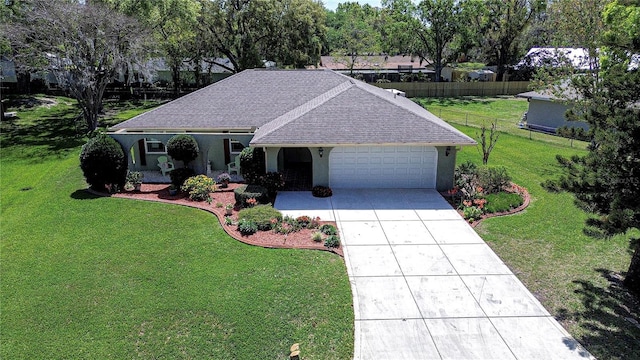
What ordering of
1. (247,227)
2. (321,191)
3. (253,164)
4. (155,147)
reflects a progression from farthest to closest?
(155,147) < (253,164) < (321,191) < (247,227)

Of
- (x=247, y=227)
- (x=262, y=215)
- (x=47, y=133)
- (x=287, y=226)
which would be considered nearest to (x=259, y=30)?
(x=47, y=133)

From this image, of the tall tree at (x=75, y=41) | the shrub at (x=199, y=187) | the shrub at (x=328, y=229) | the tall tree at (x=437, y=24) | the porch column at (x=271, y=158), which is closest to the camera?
the shrub at (x=328, y=229)

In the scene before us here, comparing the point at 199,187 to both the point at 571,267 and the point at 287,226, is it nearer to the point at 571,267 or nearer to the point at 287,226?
the point at 287,226

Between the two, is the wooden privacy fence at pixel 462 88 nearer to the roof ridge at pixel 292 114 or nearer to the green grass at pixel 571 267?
the roof ridge at pixel 292 114

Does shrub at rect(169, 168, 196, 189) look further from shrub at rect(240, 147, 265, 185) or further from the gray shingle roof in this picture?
the gray shingle roof

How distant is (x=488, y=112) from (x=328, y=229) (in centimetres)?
3096

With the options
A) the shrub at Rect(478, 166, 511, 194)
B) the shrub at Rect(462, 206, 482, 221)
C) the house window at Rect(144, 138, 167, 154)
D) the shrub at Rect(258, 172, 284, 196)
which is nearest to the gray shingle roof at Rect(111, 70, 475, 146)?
the house window at Rect(144, 138, 167, 154)

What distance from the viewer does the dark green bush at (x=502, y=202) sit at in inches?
611

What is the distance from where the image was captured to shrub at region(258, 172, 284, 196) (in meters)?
16.9

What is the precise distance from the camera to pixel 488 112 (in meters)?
39.6

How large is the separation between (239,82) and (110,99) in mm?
26952

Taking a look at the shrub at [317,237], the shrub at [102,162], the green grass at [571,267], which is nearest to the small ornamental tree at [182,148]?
the shrub at [102,162]

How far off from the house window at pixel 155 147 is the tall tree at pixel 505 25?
43670 millimetres

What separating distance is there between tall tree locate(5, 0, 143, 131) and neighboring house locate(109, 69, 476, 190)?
28.4 feet
